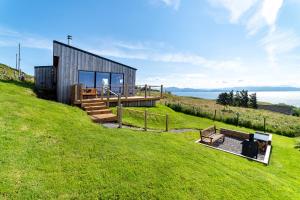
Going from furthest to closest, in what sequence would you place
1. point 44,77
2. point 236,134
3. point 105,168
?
point 44,77
point 236,134
point 105,168

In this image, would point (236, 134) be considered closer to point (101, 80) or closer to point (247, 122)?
point (247, 122)

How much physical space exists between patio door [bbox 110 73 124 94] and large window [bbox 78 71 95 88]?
2018mm

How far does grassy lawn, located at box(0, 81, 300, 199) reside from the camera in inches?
202

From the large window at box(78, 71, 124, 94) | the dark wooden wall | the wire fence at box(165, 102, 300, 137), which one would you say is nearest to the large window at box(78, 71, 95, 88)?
the large window at box(78, 71, 124, 94)

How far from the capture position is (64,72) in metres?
15.4

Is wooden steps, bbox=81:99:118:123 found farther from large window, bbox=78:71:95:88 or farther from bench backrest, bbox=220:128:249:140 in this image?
bench backrest, bbox=220:128:249:140

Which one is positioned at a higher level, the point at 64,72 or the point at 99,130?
the point at 64,72

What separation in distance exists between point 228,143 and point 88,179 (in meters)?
11.0

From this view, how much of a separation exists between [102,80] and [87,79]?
1.56 meters

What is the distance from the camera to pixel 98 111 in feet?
45.2

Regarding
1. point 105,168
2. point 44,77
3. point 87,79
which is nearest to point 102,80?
point 87,79

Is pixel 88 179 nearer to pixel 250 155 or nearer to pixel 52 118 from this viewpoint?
pixel 52 118

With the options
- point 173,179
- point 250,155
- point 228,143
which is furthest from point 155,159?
point 228,143

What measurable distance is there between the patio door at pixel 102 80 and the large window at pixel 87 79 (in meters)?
0.45
